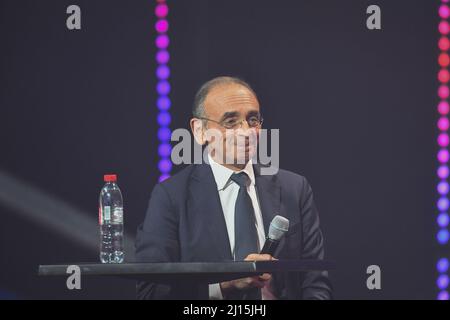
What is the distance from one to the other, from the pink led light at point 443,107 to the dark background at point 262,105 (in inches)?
1.4

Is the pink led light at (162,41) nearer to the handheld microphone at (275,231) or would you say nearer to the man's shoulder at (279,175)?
the man's shoulder at (279,175)

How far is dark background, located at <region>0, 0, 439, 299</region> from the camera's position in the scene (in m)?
4.73

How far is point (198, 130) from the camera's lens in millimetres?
4281

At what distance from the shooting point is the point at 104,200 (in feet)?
14.4

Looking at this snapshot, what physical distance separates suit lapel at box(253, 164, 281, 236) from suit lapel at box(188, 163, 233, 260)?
0.18m

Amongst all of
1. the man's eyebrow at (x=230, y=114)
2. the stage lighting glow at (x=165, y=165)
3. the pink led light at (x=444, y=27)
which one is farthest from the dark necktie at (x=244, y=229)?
the pink led light at (x=444, y=27)

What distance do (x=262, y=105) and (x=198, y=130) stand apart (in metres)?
0.58

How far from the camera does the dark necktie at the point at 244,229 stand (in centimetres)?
390

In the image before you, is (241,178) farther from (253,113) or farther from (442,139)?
(442,139)

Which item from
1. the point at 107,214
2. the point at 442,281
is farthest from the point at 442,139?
the point at 107,214

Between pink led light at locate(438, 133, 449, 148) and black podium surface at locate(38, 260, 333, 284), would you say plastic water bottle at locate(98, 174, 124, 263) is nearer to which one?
black podium surface at locate(38, 260, 333, 284)

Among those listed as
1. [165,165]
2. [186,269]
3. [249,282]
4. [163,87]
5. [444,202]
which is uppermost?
[163,87]
